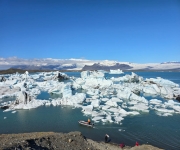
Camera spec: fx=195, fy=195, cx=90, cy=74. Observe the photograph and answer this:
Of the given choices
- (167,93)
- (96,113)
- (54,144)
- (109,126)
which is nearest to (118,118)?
(109,126)

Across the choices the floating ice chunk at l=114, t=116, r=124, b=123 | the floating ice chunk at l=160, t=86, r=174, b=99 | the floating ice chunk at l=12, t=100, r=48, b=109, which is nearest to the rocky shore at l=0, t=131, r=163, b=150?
the floating ice chunk at l=114, t=116, r=124, b=123

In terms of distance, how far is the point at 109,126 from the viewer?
37.7 feet

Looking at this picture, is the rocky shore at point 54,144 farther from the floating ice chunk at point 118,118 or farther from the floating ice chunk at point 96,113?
the floating ice chunk at point 96,113

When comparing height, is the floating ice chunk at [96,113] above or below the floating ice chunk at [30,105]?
below

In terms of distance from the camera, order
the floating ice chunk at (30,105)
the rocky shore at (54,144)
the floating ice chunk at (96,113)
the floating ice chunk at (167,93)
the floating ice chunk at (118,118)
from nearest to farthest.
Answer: the rocky shore at (54,144)
the floating ice chunk at (118,118)
the floating ice chunk at (96,113)
the floating ice chunk at (30,105)
the floating ice chunk at (167,93)

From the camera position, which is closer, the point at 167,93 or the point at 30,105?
the point at 30,105

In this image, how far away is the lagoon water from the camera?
9922 mm

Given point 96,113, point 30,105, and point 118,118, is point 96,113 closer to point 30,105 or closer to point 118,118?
point 118,118

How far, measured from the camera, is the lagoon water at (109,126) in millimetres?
9922

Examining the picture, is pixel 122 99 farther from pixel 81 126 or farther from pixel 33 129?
pixel 33 129

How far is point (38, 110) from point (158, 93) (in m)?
14.8

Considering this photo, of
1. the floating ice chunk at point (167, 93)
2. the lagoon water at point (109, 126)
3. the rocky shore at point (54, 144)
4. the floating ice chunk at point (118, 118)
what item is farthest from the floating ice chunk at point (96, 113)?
the floating ice chunk at point (167, 93)

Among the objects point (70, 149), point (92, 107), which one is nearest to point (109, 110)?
point (92, 107)

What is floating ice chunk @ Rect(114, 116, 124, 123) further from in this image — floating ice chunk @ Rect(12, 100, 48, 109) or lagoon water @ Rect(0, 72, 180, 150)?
floating ice chunk @ Rect(12, 100, 48, 109)
